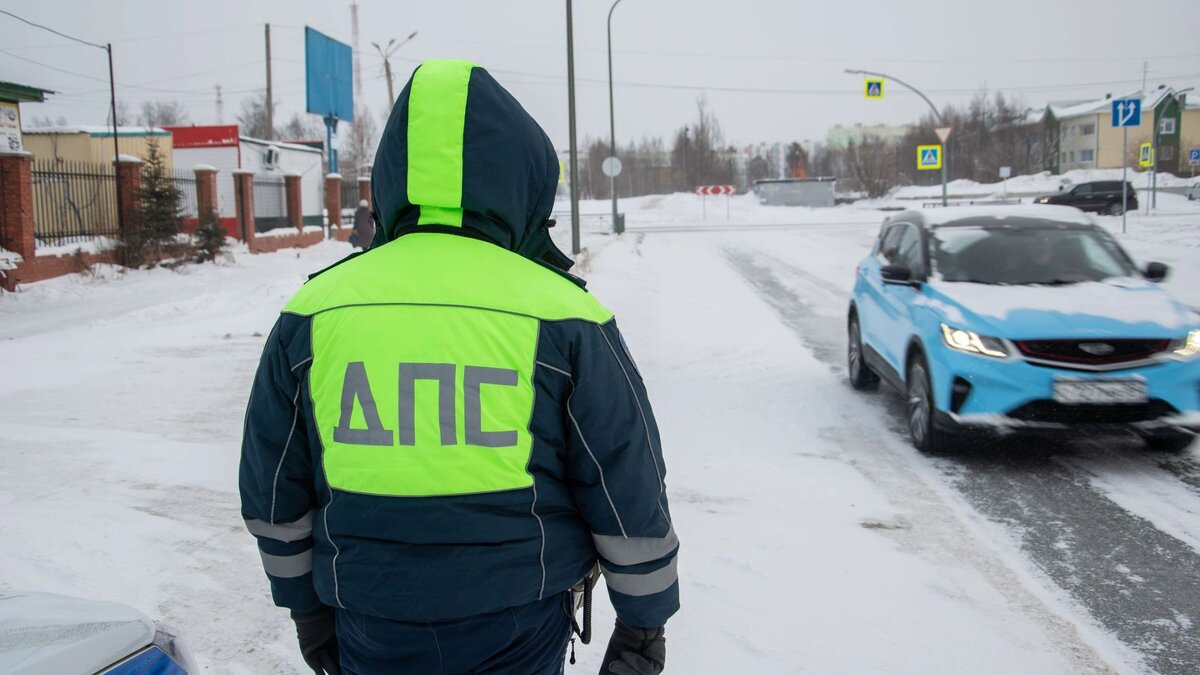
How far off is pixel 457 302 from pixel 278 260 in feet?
84.1

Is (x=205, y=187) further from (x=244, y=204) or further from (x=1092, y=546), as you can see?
(x=1092, y=546)

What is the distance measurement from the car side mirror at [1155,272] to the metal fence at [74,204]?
18411 millimetres

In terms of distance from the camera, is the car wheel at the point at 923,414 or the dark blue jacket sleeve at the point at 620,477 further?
the car wheel at the point at 923,414

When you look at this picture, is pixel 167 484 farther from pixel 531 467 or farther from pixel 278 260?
pixel 278 260

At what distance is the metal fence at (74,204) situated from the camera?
61.2ft

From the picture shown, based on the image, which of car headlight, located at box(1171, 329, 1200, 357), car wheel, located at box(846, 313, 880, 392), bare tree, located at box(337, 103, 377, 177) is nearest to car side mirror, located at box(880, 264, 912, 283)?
car wheel, located at box(846, 313, 880, 392)

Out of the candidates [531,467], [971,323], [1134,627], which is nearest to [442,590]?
[531,467]

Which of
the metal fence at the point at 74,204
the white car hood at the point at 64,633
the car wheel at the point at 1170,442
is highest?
the metal fence at the point at 74,204

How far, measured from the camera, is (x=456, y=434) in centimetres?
189

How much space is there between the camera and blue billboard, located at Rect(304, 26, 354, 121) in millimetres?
33281

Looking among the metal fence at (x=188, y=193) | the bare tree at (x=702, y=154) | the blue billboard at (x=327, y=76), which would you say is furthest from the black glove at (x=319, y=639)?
the bare tree at (x=702, y=154)

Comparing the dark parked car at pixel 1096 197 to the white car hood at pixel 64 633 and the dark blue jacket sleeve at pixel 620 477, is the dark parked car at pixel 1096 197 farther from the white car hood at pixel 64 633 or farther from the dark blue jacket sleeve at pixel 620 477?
the white car hood at pixel 64 633

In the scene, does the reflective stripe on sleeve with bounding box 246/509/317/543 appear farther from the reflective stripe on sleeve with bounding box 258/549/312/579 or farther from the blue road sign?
the blue road sign

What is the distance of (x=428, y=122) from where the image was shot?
2008mm
